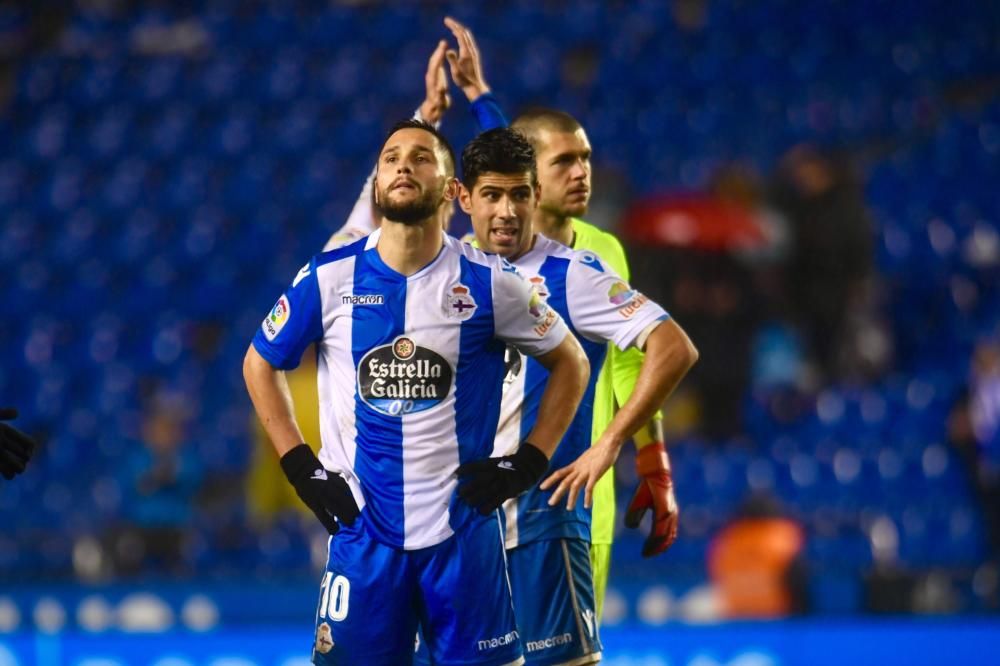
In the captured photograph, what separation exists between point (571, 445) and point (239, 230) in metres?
9.34

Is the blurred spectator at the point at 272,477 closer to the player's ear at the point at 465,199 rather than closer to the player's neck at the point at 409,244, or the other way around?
the player's ear at the point at 465,199

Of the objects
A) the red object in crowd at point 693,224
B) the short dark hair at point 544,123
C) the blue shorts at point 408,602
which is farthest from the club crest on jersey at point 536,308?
the red object in crowd at point 693,224

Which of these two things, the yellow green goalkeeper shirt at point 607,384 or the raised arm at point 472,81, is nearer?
the yellow green goalkeeper shirt at point 607,384

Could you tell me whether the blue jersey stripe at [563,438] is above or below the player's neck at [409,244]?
below

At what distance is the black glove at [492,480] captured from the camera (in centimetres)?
404

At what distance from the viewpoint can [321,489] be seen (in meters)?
4.01

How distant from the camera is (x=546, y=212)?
16.6ft

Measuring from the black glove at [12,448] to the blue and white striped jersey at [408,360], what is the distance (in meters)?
0.95

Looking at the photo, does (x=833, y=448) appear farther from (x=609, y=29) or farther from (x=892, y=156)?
(x=609, y=29)

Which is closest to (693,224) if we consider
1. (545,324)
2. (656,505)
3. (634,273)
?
Result: (634,273)

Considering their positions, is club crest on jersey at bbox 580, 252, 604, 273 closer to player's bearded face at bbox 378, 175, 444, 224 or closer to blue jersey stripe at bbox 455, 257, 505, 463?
blue jersey stripe at bbox 455, 257, 505, 463

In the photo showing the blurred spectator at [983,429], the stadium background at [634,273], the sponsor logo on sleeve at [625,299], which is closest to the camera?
the sponsor logo on sleeve at [625,299]

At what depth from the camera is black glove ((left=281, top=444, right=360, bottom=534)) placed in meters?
4.01

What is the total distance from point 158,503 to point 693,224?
15.1 feet
